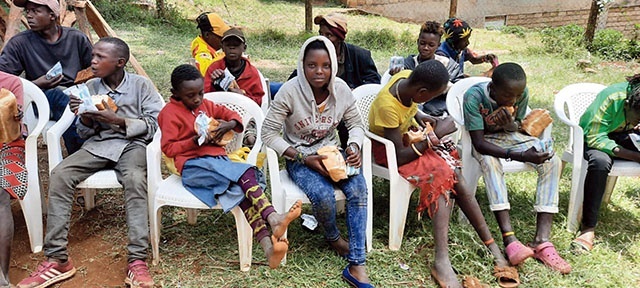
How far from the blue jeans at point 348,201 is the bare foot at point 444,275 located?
44 centimetres

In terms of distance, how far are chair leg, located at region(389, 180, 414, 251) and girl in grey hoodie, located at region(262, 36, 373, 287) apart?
0.97ft

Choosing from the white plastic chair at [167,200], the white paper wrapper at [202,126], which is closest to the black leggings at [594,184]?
the white plastic chair at [167,200]

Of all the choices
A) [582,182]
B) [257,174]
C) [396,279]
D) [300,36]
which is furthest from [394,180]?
[300,36]

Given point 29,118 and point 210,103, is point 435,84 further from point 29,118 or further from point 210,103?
point 29,118

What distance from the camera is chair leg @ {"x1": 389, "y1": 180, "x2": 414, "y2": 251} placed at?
123 inches

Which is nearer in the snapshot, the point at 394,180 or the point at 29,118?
the point at 394,180

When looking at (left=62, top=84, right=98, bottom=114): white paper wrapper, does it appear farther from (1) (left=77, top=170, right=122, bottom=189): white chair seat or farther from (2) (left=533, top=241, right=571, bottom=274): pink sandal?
(2) (left=533, top=241, right=571, bottom=274): pink sandal

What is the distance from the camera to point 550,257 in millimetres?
2988

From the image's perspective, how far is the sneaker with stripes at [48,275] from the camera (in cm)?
264

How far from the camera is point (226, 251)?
3174mm

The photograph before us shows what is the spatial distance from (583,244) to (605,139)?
730 mm

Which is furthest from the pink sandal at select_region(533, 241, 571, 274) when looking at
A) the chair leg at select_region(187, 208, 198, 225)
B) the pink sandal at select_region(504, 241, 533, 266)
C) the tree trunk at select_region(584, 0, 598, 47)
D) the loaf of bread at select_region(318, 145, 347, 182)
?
the tree trunk at select_region(584, 0, 598, 47)

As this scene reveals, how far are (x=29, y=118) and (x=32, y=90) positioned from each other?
1.29 feet

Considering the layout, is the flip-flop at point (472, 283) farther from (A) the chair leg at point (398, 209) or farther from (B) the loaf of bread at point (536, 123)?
(B) the loaf of bread at point (536, 123)
